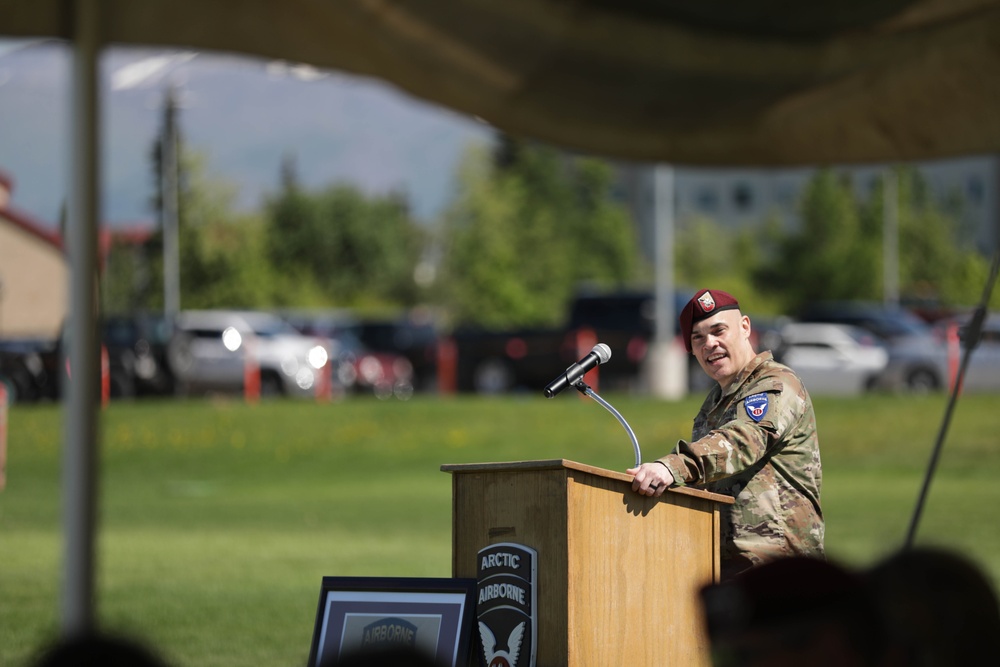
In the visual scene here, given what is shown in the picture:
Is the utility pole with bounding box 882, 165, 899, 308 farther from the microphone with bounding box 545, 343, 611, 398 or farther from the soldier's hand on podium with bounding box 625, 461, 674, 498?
the soldier's hand on podium with bounding box 625, 461, 674, 498

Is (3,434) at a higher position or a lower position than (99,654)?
lower

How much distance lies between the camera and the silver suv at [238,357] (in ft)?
121

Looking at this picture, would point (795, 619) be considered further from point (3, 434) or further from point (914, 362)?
point (914, 362)

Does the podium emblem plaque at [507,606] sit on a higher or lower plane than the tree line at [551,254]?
lower

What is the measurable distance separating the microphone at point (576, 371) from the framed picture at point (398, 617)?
2.54ft

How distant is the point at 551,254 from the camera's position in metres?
74.9

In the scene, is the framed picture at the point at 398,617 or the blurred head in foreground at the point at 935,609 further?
the framed picture at the point at 398,617

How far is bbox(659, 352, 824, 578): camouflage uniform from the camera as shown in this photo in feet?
18.7

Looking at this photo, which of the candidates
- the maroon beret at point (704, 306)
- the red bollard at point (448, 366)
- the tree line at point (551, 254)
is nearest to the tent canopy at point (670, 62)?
the maroon beret at point (704, 306)

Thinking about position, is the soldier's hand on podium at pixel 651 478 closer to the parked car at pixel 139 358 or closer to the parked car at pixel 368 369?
the parked car at pixel 139 358

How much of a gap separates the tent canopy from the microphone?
57.6 inches

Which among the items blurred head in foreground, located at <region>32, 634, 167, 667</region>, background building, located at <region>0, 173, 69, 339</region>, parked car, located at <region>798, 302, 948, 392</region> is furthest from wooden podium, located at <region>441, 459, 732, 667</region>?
parked car, located at <region>798, 302, 948, 392</region>

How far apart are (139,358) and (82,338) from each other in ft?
104

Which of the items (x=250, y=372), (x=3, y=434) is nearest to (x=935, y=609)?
(x=3, y=434)
